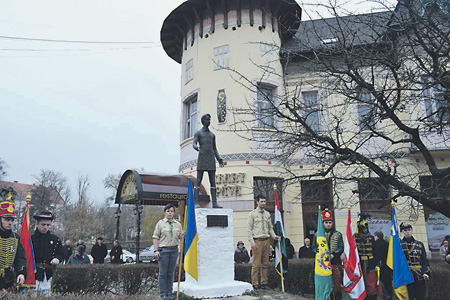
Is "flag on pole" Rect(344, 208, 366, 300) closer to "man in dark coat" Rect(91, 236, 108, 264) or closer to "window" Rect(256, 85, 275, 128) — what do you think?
"window" Rect(256, 85, 275, 128)

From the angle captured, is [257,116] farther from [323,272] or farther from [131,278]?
[323,272]

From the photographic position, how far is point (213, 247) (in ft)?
26.4

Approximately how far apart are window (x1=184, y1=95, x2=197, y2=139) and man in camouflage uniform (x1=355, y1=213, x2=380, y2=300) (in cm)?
1105

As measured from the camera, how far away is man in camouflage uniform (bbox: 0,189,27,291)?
5383 mm

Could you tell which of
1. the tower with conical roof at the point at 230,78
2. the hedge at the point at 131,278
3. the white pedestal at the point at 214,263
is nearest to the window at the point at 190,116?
the tower with conical roof at the point at 230,78

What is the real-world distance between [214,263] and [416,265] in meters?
4.33

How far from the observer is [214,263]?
793 cm

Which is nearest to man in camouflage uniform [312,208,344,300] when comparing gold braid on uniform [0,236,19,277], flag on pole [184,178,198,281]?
flag on pole [184,178,198,281]

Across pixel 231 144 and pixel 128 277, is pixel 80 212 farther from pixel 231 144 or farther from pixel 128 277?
pixel 128 277

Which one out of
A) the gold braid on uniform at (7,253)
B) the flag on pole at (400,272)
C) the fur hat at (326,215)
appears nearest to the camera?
the gold braid on uniform at (7,253)

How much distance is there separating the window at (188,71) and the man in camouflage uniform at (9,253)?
43.8 feet

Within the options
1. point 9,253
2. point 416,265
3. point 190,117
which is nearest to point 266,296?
point 416,265

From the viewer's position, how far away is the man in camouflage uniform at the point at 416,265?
23.6 feet

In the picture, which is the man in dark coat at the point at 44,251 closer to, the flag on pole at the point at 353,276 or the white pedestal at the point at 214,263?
the white pedestal at the point at 214,263
